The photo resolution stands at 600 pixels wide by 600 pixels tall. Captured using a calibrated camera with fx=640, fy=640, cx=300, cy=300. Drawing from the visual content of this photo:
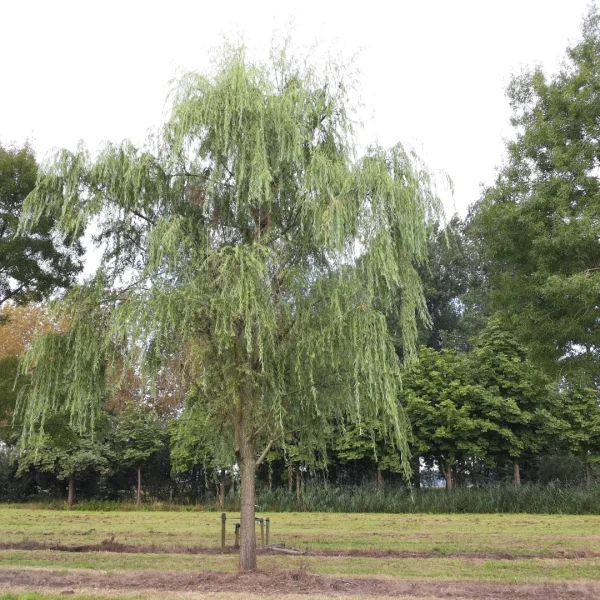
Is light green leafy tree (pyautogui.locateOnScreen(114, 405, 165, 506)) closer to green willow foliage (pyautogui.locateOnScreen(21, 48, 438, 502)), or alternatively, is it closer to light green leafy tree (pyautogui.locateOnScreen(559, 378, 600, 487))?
light green leafy tree (pyautogui.locateOnScreen(559, 378, 600, 487))

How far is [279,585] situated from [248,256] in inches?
167

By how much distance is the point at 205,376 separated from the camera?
332 inches

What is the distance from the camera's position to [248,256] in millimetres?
8383

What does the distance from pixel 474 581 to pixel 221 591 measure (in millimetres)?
3438

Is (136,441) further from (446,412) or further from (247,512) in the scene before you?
→ (247,512)

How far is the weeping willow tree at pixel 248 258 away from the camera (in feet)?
27.3

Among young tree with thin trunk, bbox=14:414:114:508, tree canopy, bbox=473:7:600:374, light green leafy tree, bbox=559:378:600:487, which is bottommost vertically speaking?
young tree with thin trunk, bbox=14:414:114:508

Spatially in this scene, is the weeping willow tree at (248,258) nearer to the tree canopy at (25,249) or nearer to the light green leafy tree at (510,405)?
the tree canopy at (25,249)

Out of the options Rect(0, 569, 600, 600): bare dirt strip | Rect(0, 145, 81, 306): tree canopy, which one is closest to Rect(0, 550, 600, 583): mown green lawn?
Rect(0, 569, 600, 600): bare dirt strip

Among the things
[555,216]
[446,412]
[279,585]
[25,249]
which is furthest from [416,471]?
[279,585]

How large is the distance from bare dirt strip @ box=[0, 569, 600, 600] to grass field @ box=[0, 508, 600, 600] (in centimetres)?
1

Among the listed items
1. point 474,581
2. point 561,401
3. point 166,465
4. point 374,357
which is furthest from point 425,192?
point 166,465

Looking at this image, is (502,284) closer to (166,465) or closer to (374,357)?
(374,357)

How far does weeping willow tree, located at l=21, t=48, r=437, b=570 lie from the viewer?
328 inches
